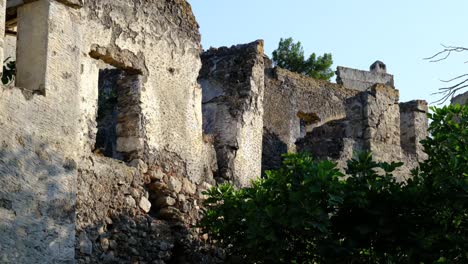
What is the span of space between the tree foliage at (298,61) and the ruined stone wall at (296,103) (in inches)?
189

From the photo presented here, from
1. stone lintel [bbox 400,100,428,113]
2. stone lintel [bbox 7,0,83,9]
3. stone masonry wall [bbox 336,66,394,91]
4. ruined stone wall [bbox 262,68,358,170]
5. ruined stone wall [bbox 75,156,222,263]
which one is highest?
stone masonry wall [bbox 336,66,394,91]

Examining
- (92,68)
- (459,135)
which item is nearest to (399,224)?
(459,135)

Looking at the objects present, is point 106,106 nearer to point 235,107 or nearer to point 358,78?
point 235,107

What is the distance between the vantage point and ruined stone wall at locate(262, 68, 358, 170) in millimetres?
18469

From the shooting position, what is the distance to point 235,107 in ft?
35.5

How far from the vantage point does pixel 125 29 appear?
9.05 m

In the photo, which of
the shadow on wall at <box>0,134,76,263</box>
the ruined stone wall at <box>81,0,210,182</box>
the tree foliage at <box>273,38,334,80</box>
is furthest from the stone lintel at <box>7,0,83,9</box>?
the tree foliage at <box>273,38,334,80</box>

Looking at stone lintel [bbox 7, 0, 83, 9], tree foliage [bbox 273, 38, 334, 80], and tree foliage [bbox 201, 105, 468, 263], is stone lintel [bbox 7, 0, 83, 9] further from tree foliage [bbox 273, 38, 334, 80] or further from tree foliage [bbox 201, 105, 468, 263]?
tree foliage [bbox 273, 38, 334, 80]

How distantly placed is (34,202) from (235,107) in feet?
15.6

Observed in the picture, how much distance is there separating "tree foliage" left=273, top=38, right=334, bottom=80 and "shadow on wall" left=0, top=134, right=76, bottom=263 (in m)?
18.9

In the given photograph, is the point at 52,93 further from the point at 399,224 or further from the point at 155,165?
the point at 399,224

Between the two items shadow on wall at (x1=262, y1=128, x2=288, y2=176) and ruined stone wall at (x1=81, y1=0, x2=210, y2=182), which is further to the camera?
shadow on wall at (x1=262, y1=128, x2=288, y2=176)

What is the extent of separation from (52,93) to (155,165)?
8.96 feet

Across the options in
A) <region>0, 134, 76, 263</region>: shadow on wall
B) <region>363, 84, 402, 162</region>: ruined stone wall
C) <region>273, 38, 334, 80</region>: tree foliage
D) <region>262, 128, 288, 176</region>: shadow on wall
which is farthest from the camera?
<region>273, 38, 334, 80</region>: tree foliage
